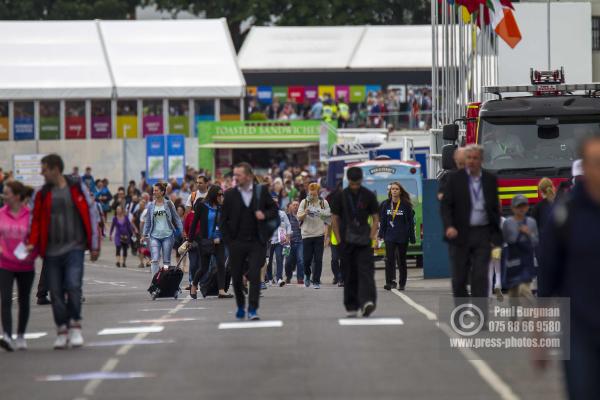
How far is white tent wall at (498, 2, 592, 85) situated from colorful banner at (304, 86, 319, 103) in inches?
1350

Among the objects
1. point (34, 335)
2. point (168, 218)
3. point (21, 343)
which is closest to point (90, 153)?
point (168, 218)

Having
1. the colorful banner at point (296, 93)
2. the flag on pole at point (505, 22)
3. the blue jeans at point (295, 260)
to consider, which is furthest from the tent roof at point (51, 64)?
the blue jeans at point (295, 260)

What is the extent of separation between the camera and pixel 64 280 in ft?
50.6

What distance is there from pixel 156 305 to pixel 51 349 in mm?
6809

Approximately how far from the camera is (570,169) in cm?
2261

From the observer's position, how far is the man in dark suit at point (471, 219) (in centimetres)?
1545

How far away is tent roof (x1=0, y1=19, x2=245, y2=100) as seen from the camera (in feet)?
189

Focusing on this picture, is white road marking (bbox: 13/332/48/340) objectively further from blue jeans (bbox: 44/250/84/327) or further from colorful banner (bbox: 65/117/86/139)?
colorful banner (bbox: 65/117/86/139)

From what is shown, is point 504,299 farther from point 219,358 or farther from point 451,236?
point 219,358

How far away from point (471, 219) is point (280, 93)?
53.9 meters

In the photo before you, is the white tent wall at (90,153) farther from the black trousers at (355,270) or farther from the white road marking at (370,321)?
the white road marking at (370,321)

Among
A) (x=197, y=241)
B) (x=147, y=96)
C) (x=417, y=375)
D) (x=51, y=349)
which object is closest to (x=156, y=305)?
(x=197, y=241)

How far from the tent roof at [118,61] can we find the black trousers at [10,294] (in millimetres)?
41859

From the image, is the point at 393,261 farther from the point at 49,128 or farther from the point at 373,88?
the point at 373,88
